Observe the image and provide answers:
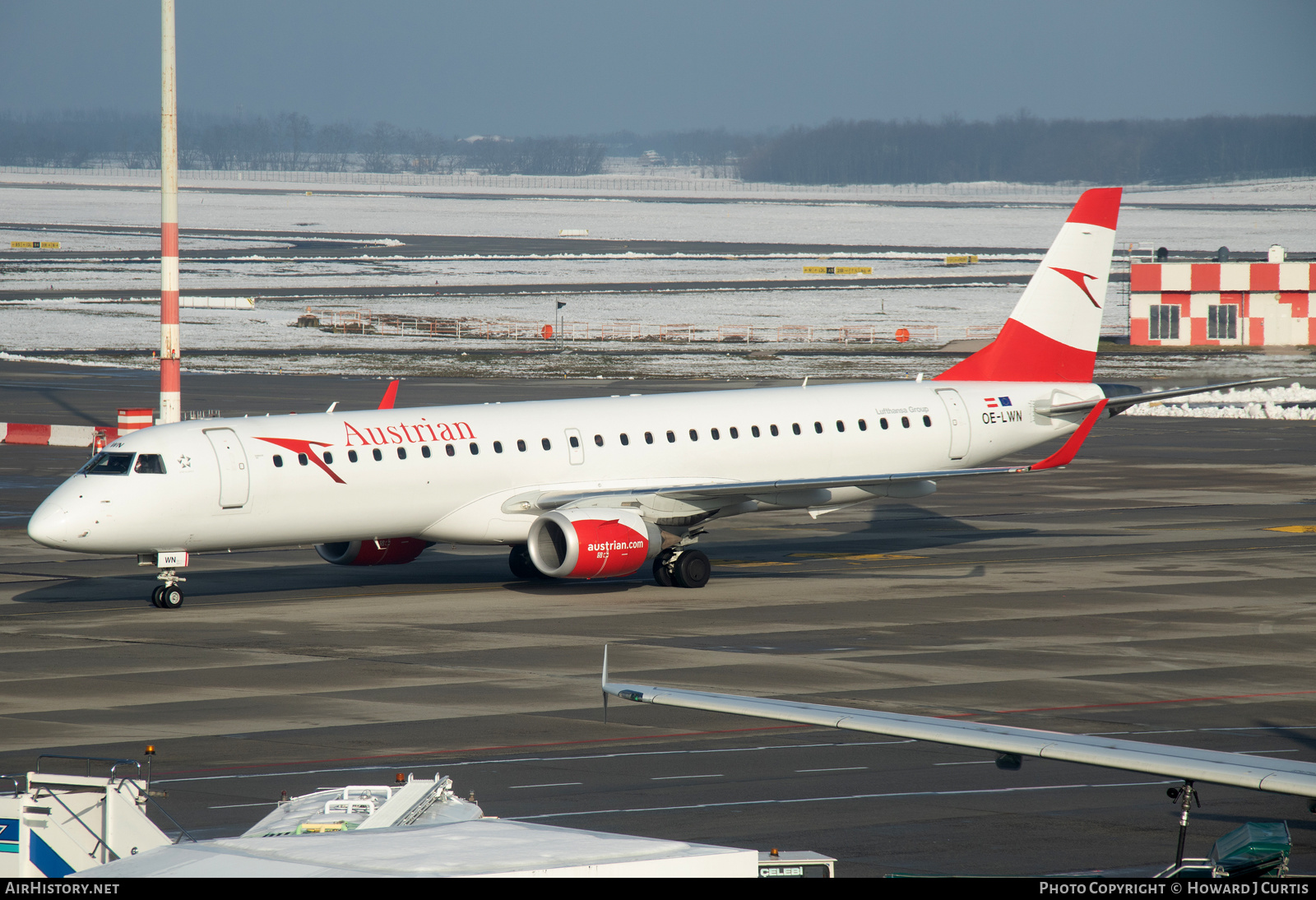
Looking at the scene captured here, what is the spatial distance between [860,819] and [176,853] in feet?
36.4

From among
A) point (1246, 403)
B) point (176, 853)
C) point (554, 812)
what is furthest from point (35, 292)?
point (176, 853)

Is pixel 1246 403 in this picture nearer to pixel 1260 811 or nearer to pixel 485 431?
pixel 485 431

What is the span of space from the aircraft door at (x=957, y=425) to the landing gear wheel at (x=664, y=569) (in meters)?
7.95

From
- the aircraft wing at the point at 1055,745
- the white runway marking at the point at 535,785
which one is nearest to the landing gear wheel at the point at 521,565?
the white runway marking at the point at 535,785

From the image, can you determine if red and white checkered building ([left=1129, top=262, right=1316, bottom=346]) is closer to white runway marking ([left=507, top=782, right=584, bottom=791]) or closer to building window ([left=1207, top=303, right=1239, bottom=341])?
building window ([left=1207, top=303, right=1239, bottom=341])

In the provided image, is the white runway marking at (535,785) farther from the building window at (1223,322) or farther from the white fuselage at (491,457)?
the building window at (1223,322)

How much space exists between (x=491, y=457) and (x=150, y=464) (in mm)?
6795

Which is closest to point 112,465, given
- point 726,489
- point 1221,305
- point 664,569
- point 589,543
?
point 589,543

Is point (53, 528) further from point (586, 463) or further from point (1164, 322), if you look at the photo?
point (1164, 322)

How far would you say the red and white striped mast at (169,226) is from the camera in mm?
40719

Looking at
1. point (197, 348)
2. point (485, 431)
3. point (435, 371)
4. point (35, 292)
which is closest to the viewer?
point (485, 431)

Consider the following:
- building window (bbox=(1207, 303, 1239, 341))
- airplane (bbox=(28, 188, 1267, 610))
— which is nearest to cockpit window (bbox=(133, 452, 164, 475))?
airplane (bbox=(28, 188, 1267, 610))

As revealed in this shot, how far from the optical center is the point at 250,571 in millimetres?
38438
